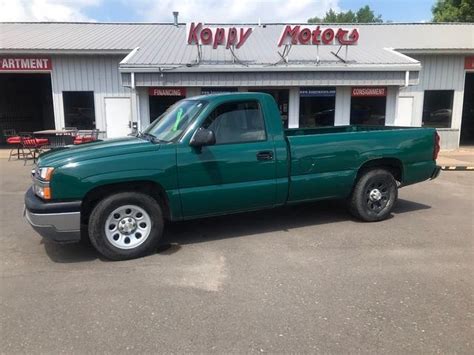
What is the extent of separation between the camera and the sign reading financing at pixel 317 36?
14.8 metres

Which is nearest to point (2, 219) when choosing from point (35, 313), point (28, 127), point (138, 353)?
point (35, 313)

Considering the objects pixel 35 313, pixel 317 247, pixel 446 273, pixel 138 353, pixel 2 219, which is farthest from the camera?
pixel 2 219

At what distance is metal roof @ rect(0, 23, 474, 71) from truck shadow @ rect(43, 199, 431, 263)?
25.0 feet

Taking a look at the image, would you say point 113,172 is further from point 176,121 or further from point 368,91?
point 368,91

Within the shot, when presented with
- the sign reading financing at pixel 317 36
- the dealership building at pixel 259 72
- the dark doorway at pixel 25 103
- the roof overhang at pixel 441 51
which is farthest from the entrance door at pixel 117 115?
the roof overhang at pixel 441 51

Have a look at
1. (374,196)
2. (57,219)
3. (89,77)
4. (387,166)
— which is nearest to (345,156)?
(374,196)

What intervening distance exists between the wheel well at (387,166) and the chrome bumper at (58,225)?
4.01 metres

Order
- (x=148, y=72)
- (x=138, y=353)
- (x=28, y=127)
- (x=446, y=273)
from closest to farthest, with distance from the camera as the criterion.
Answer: (x=138, y=353) → (x=446, y=273) → (x=148, y=72) → (x=28, y=127)

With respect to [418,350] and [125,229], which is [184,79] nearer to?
[125,229]

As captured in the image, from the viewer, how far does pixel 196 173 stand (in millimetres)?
5125

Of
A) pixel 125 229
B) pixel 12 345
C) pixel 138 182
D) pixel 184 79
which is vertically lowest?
pixel 12 345

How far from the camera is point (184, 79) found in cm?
1345

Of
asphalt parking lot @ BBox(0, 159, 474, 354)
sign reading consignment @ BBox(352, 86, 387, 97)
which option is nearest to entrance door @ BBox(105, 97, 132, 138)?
sign reading consignment @ BBox(352, 86, 387, 97)

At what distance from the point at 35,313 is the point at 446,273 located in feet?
13.3
